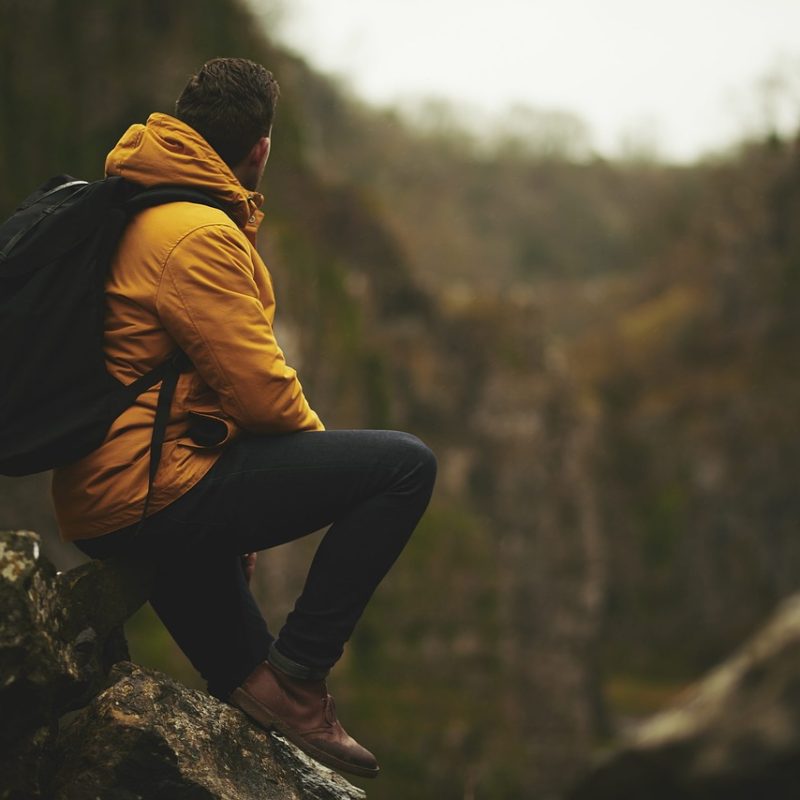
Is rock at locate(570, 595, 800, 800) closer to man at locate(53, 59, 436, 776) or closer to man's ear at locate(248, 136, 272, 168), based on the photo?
man at locate(53, 59, 436, 776)

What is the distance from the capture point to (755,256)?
114 feet

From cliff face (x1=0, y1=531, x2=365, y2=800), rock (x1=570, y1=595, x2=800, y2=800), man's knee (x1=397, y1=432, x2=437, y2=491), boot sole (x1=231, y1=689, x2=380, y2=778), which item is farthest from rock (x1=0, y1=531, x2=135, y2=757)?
rock (x1=570, y1=595, x2=800, y2=800)

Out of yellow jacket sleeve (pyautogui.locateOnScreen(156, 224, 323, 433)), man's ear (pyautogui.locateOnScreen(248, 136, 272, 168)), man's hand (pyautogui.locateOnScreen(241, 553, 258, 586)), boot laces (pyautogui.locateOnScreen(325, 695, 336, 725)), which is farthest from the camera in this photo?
man's hand (pyautogui.locateOnScreen(241, 553, 258, 586))

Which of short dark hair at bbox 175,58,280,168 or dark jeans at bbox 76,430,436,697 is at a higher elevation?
short dark hair at bbox 175,58,280,168

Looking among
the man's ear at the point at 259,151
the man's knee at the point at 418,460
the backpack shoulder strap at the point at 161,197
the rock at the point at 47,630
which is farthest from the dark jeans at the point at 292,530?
the man's ear at the point at 259,151

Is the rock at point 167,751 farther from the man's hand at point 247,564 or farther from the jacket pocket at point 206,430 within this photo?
the jacket pocket at point 206,430

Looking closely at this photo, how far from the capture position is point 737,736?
6.13m

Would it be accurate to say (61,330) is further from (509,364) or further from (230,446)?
(509,364)

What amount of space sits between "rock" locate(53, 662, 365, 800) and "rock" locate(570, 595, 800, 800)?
3217 millimetres

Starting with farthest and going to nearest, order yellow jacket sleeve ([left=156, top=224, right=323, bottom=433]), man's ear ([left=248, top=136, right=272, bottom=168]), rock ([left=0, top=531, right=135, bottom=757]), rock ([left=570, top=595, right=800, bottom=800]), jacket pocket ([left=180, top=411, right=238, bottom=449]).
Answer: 1. rock ([left=570, top=595, right=800, bottom=800])
2. man's ear ([left=248, top=136, right=272, bottom=168])
3. jacket pocket ([left=180, top=411, right=238, bottom=449])
4. yellow jacket sleeve ([left=156, top=224, right=323, bottom=433])
5. rock ([left=0, top=531, right=135, bottom=757])

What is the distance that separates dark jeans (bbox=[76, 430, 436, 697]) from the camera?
10.4ft

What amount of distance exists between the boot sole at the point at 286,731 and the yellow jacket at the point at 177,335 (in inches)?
26.5

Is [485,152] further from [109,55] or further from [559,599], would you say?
[109,55]

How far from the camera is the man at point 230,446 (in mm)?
3062
